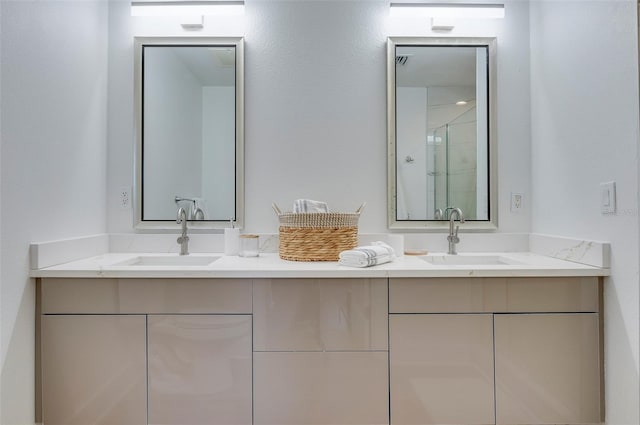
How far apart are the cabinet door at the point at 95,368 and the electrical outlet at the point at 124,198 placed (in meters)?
0.68

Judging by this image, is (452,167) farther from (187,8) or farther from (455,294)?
(187,8)

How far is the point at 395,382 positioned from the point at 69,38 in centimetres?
197

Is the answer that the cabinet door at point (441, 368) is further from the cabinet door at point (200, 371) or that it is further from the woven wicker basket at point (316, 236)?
the cabinet door at point (200, 371)

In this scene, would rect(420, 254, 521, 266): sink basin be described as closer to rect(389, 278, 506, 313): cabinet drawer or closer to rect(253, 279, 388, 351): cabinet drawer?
rect(389, 278, 506, 313): cabinet drawer

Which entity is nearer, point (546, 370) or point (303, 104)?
point (546, 370)

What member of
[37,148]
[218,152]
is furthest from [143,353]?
[218,152]

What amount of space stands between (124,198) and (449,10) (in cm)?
199

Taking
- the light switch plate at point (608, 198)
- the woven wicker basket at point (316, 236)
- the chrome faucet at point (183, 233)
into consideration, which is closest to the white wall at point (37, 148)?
the chrome faucet at point (183, 233)

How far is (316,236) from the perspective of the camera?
1541 mm

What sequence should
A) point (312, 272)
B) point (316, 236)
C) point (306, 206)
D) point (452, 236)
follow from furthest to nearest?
point (452, 236) → point (306, 206) → point (316, 236) → point (312, 272)

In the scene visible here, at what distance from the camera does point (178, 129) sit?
1815 mm

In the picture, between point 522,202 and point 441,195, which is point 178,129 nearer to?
point 441,195

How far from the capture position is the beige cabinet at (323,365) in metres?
1.30

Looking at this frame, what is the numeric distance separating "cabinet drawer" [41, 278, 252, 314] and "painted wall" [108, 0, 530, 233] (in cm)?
57
